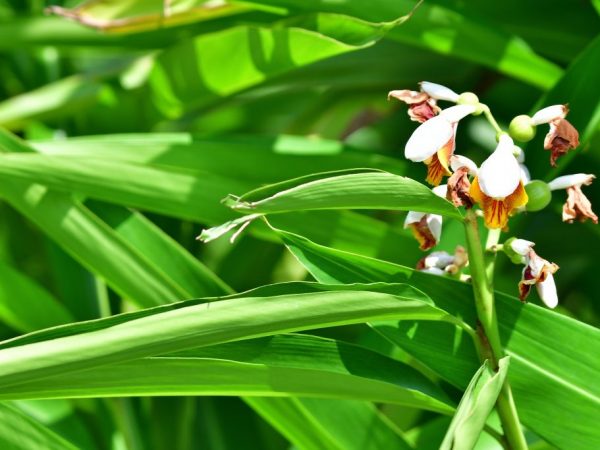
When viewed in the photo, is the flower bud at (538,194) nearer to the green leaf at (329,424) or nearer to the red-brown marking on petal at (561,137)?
the red-brown marking on petal at (561,137)

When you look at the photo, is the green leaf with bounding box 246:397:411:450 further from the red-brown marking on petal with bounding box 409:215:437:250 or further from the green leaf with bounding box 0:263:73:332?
the green leaf with bounding box 0:263:73:332

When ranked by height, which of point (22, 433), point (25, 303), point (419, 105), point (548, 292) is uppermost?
point (419, 105)

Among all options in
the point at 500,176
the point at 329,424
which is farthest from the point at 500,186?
the point at 329,424

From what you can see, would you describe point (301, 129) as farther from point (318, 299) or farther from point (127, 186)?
point (318, 299)

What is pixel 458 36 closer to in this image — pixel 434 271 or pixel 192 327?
pixel 434 271

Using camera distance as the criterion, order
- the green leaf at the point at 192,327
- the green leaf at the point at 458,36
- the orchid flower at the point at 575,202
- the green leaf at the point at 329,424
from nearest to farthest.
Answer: the green leaf at the point at 192,327 → the orchid flower at the point at 575,202 → the green leaf at the point at 329,424 → the green leaf at the point at 458,36

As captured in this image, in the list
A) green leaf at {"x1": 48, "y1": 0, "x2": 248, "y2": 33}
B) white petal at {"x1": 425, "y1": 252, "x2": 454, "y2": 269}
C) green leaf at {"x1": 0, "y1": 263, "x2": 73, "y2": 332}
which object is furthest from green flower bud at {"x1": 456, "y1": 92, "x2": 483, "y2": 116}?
green leaf at {"x1": 0, "y1": 263, "x2": 73, "y2": 332}

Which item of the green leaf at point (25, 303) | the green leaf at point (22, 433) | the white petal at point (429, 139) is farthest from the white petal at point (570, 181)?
the green leaf at point (25, 303)
